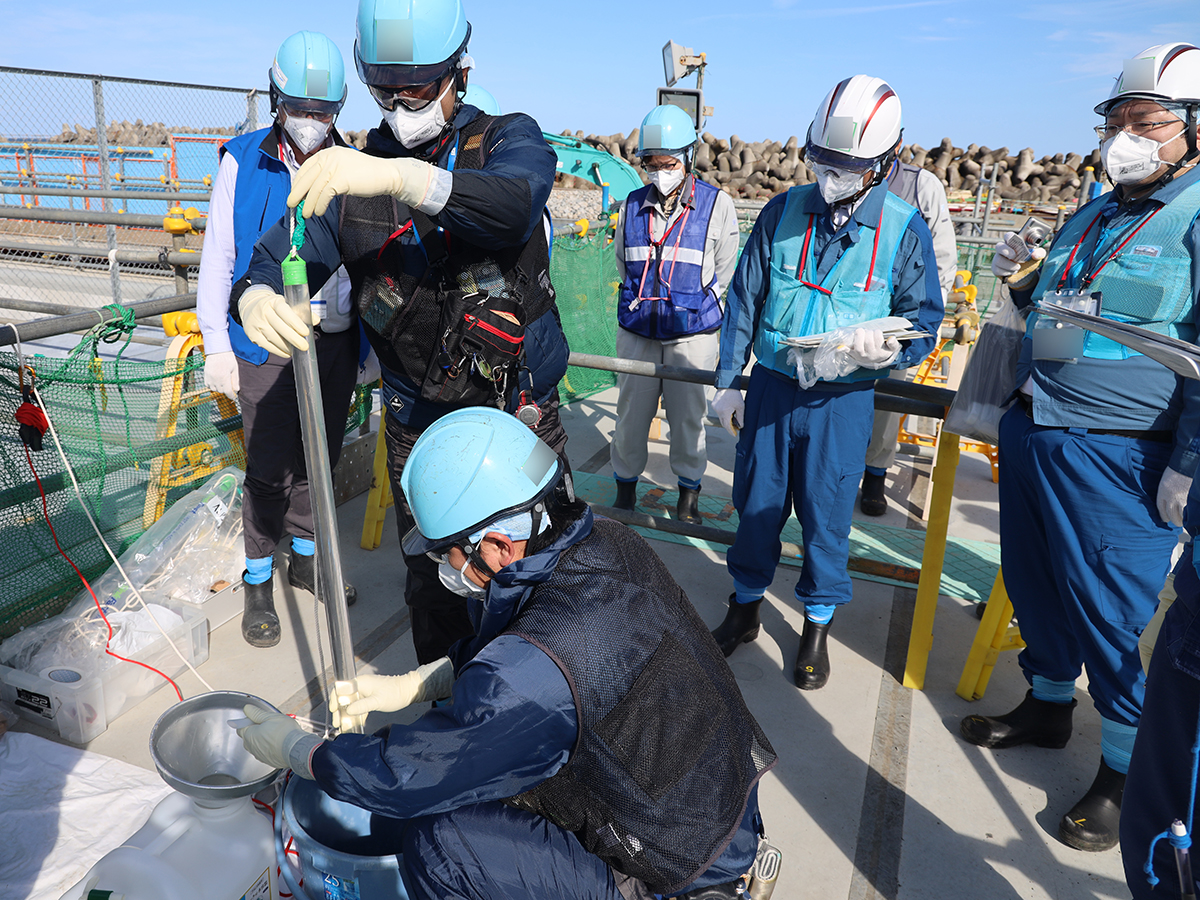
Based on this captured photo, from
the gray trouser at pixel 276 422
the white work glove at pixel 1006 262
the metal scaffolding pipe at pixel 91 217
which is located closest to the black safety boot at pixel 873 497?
the white work glove at pixel 1006 262

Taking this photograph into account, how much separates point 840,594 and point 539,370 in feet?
4.82

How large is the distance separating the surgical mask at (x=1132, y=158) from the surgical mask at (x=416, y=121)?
6.02ft

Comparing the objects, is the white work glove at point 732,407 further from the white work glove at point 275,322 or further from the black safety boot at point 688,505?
the white work glove at point 275,322

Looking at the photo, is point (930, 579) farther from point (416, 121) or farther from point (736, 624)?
point (416, 121)

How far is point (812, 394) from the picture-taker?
110 inches

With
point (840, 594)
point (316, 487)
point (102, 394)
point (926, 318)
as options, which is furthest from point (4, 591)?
point (926, 318)

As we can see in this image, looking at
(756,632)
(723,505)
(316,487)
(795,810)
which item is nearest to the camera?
(316,487)

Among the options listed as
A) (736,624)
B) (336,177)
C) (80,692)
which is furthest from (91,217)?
(736,624)

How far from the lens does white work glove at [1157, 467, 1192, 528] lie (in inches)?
80.2

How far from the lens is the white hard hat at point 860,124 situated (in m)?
2.55

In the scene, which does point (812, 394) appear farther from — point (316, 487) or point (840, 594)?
point (316, 487)

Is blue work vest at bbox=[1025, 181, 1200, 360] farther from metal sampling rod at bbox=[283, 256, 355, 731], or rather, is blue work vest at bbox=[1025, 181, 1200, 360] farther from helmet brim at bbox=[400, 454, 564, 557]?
metal sampling rod at bbox=[283, 256, 355, 731]

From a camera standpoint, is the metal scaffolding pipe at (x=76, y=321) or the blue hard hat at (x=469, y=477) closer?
the blue hard hat at (x=469, y=477)

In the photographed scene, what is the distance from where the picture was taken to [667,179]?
4.22 metres
